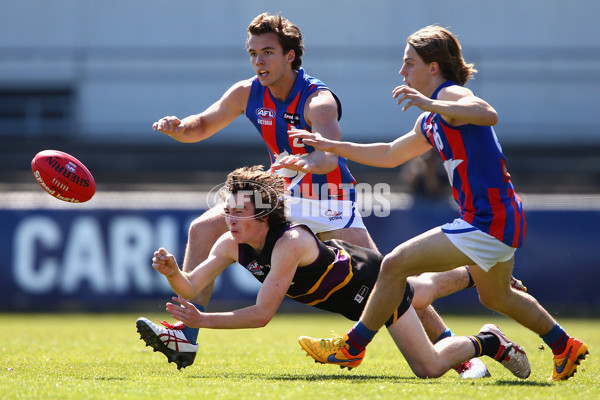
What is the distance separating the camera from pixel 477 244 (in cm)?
527

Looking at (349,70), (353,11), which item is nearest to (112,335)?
(349,70)

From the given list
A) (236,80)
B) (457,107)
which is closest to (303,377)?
(457,107)

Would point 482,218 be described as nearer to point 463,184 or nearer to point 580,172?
point 463,184

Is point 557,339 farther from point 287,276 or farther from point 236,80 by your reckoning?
point 236,80

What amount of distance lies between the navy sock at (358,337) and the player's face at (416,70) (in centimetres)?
158

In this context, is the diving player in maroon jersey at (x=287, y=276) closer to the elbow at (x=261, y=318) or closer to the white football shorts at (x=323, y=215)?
the elbow at (x=261, y=318)

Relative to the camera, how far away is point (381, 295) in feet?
17.6

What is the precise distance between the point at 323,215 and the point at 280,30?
1402 mm

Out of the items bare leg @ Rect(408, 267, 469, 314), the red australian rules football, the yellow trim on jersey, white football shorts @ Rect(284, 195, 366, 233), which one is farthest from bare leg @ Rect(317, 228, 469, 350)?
the red australian rules football

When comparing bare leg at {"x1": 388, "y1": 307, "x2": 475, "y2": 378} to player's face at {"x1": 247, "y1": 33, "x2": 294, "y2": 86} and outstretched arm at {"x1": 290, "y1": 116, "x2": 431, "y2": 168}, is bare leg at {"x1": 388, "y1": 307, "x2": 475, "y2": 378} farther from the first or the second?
player's face at {"x1": 247, "y1": 33, "x2": 294, "y2": 86}

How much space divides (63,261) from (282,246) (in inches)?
286

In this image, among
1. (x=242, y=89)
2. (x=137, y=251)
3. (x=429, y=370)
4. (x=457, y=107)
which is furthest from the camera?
(x=137, y=251)

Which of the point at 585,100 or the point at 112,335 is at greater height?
the point at 585,100

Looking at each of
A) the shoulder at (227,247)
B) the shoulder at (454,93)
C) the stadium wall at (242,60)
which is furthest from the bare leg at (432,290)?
the stadium wall at (242,60)
